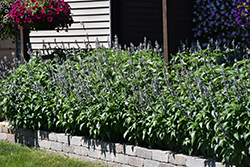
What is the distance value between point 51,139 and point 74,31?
9.53 ft

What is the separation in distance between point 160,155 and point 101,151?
0.92 metres

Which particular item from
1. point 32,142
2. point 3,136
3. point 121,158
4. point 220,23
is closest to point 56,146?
point 32,142

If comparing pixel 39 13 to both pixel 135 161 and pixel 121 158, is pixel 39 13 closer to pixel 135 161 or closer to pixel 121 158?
pixel 121 158

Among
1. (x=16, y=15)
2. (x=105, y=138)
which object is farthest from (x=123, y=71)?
(x=16, y=15)

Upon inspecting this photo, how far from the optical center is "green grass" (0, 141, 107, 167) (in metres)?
4.70

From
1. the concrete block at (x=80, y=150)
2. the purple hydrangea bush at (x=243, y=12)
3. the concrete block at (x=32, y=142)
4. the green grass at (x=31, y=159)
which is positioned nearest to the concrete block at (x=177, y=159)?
the green grass at (x=31, y=159)

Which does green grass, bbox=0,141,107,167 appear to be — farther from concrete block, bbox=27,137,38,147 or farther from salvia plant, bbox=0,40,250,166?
salvia plant, bbox=0,40,250,166

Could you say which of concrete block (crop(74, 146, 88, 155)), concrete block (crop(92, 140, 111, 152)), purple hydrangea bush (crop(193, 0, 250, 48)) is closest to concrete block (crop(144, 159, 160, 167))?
concrete block (crop(92, 140, 111, 152))

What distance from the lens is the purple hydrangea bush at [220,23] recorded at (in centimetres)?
790

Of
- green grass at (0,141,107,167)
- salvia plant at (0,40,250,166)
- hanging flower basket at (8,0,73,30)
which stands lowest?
green grass at (0,141,107,167)

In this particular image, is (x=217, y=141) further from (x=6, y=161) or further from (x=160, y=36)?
(x=160, y=36)

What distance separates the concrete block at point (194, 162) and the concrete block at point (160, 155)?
0.29 metres

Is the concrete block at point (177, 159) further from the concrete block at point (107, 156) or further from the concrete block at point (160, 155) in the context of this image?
the concrete block at point (107, 156)

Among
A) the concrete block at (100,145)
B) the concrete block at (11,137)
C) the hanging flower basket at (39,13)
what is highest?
the hanging flower basket at (39,13)
